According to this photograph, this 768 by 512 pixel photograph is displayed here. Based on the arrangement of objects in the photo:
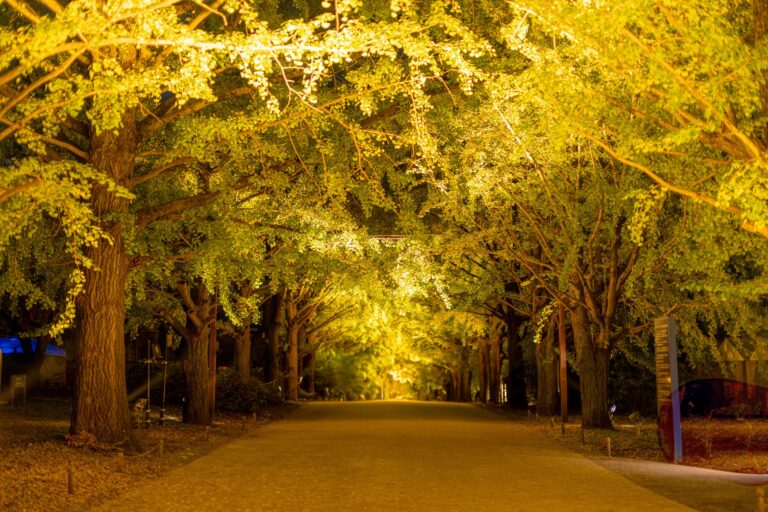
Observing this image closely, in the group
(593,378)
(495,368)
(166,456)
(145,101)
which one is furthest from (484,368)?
(145,101)

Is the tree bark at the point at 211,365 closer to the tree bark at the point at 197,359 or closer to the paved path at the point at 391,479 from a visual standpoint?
the tree bark at the point at 197,359

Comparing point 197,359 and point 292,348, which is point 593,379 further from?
point 292,348

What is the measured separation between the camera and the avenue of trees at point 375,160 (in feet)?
36.7

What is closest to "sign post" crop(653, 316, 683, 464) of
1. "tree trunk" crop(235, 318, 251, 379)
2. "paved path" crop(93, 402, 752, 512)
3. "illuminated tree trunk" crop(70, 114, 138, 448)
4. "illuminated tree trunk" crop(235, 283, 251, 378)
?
"paved path" crop(93, 402, 752, 512)

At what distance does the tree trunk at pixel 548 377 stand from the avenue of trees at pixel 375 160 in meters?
0.11

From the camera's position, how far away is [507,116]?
20.5 meters

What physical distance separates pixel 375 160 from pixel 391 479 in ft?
29.9

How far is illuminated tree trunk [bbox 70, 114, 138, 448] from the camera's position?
16.9 m

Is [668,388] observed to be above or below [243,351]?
below

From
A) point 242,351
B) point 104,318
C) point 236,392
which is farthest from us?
point 242,351

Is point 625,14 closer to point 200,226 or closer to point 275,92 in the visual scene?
point 275,92

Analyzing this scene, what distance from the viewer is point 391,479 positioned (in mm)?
14320

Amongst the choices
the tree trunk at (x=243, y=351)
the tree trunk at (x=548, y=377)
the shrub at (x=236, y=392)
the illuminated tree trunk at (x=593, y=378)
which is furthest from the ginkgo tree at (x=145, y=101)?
the tree trunk at (x=243, y=351)

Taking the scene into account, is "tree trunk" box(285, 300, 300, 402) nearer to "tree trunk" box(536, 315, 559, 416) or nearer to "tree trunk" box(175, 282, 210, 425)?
"tree trunk" box(536, 315, 559, 416)
